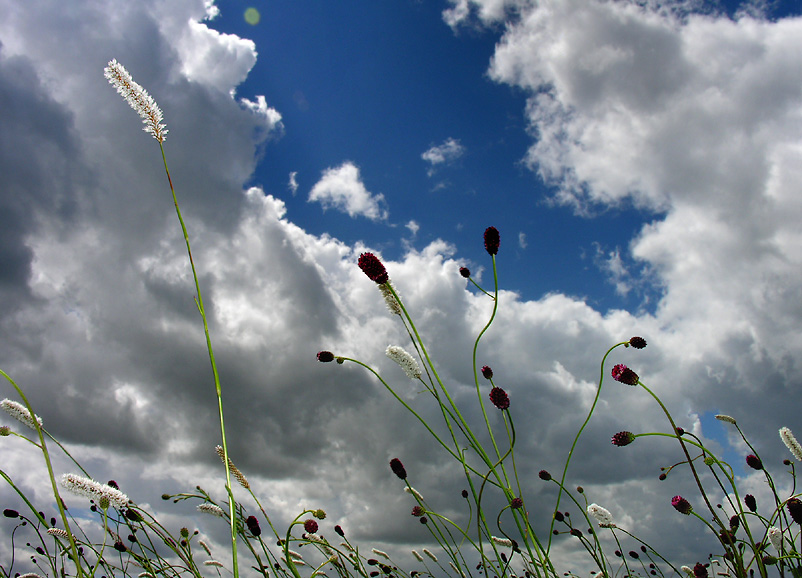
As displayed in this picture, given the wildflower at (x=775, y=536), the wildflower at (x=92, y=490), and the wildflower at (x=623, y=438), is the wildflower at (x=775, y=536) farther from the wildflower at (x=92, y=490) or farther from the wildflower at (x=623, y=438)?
the wildflower at (x=92, y=490)

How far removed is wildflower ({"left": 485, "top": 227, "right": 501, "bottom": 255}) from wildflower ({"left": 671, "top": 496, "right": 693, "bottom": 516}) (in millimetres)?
1857

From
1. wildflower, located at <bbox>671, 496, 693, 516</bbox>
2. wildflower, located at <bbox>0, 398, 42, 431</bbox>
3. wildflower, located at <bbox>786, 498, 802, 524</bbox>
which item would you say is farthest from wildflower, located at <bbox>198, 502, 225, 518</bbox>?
wildflower, located at <bbox>786, 498, 802, 524</bbox>

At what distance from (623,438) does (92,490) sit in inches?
101

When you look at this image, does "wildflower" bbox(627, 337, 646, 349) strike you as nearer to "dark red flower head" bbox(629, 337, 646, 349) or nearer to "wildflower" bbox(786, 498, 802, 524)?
"dark red flower head" bbox(629, 337, 646, 349)

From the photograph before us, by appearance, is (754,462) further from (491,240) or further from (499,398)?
(491,240)

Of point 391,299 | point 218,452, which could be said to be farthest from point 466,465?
point 218,452

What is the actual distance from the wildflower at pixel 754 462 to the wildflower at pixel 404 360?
2891 millimetres

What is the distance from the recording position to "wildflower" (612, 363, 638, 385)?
8.87ft

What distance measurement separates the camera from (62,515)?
1.53m

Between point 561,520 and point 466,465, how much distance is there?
196 cm

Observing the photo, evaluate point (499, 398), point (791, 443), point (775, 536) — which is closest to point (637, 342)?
point (499, 398)

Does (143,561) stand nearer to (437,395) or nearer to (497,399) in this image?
(437,395)

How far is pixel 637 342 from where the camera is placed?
2902 millimetres

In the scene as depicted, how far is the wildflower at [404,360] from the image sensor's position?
256 centimetres
